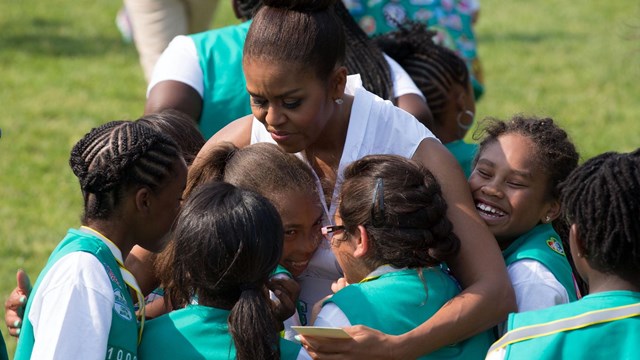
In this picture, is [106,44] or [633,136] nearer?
[633,136]

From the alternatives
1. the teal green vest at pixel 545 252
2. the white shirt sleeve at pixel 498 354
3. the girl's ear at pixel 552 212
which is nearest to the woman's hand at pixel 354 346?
the white shirt sleeve at pixel 498 354

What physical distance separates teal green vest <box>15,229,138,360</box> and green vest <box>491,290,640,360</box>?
928 mm

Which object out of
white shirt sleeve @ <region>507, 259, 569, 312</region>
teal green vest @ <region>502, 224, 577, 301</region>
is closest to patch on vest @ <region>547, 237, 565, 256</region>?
teal green vest @ <region>502, 224, 577, 301</region>

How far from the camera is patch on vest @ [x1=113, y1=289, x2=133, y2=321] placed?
284 centimetres

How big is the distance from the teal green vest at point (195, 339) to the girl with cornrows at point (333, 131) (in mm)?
524

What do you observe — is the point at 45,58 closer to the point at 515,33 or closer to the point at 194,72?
the point at 515,33

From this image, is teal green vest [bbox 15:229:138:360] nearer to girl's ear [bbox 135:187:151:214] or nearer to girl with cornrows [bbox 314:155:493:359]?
girl's ear [bbox 135:187:151:214]

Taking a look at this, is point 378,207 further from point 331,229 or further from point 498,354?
point 498,354

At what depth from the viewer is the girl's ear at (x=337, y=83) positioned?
3.35 metres

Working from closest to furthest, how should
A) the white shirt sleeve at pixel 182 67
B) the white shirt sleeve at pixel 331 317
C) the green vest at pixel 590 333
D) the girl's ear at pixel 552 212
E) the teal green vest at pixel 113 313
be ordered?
the green vest at pixel 590 333, the teal green vest at pixel 113 313, the white shirt sleeve at pixel 331 317, the girl's ear at pixel 552 212, the white shirt sleeve at pixel 182 67

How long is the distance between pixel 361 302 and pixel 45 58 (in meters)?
8.74

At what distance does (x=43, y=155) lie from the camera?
8695 mm

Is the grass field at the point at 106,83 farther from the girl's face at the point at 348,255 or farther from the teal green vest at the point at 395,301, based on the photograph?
the teal green vest at the point at 395,301

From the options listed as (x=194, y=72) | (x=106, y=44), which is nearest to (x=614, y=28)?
(x=106, y=44)
